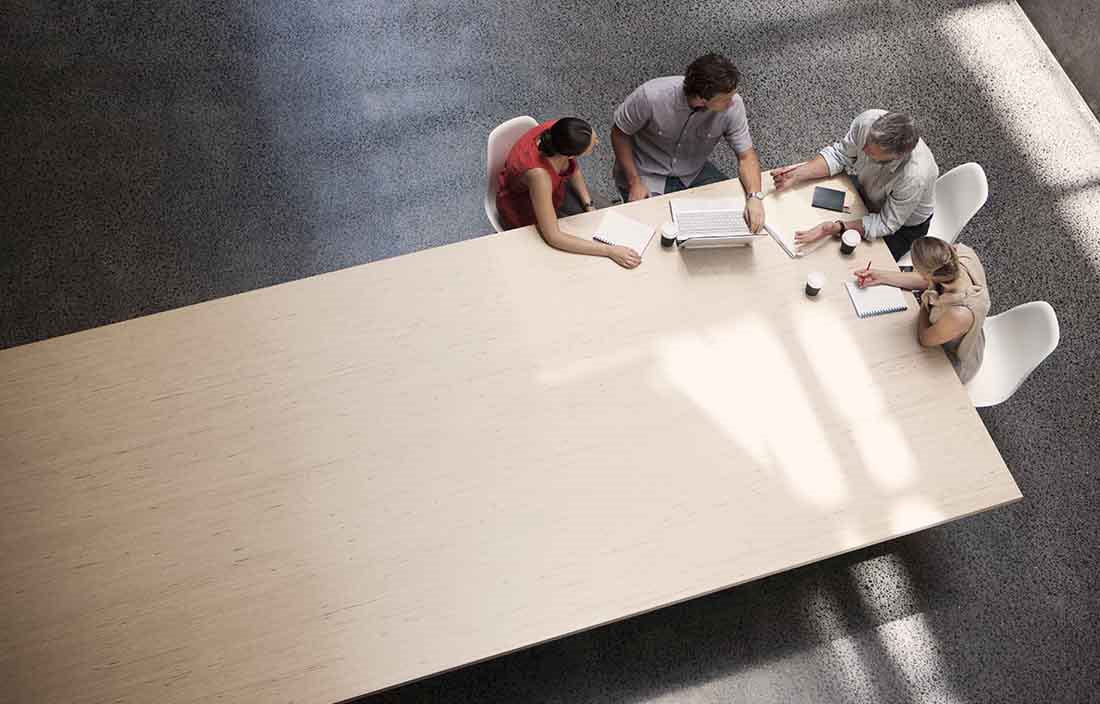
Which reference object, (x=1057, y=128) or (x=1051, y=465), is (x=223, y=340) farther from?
(x=1057, y=128)

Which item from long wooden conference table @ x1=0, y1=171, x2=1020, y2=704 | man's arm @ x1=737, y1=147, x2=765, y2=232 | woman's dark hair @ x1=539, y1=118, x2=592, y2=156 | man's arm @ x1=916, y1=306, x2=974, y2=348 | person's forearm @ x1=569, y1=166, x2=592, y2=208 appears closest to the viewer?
long wooden conference table @ x1=0, y1=171, x2=1020, y2=704

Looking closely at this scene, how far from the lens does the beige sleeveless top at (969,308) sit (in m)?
2.90

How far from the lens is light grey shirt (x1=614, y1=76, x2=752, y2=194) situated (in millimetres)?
3373

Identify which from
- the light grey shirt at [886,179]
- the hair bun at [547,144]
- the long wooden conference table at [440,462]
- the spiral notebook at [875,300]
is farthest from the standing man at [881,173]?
the hair bun at [547,144]

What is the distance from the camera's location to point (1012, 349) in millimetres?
3221

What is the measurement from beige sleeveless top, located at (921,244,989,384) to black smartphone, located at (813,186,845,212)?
1.46 ft

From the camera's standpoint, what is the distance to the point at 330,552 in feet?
8.67

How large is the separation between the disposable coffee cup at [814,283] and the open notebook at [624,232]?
23.3 inches

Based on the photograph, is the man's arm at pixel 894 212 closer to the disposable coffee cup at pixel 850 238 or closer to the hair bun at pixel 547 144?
the disposable coffee cup at pixel 850 238

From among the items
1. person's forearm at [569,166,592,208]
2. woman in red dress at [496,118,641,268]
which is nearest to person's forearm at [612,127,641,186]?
person's forearm at [569,166,592,208]

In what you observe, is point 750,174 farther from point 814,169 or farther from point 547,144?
point 547,144

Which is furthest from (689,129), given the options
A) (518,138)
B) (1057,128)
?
(1057,128)

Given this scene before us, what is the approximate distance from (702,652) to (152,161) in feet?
11.7

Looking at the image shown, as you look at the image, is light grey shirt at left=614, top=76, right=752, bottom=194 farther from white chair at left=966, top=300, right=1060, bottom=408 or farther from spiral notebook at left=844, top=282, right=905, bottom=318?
white chair at left=966, top=300, right=1060, bottom=408
